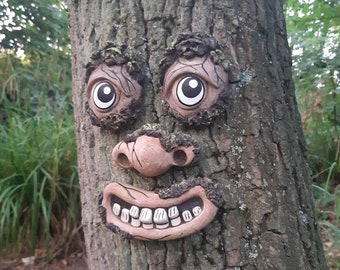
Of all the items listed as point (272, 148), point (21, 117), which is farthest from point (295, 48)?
point (272, 148)

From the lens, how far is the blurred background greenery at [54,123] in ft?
8.95

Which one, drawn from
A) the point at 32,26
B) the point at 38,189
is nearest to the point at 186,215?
the point at 38,189

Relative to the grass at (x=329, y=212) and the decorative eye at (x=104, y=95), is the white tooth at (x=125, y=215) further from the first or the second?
the grass at (x=329, y=212)

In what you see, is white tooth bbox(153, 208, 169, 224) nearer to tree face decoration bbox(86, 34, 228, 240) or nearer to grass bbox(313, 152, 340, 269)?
tree face decoration bbox(86, 34, 228, 240)

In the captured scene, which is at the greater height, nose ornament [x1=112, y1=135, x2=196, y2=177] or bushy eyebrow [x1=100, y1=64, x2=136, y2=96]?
bushy eyebrow [x1=100, y1=64, x2=136, y2=96]

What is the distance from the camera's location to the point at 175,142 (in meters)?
1.16

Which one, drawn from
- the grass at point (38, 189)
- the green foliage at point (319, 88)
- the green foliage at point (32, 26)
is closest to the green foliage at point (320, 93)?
the green foliage at point (319, 88)

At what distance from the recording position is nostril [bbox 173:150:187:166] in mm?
1168

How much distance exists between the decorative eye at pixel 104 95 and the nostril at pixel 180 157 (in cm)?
22

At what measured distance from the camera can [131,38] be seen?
4.06ft

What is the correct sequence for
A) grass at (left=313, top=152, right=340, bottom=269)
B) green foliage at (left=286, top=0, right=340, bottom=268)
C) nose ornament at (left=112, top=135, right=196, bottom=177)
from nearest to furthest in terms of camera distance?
nose ornament at (left=112, top=135, right=196, bottom=177)
grass at (left=313, top=152, right=340, bottom=269)
green foliage at (left=286, top=0, right=340, bottom=268)

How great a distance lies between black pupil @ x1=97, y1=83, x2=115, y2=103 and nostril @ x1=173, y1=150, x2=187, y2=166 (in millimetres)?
233

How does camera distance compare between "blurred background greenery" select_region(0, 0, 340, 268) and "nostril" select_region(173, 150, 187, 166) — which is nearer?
"nostril" select_region(173, 150, 187, 166)

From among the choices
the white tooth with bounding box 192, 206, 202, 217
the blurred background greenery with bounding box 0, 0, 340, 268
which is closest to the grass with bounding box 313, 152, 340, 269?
the blurred background greenery with bounding box 0, 0, 340, 268
